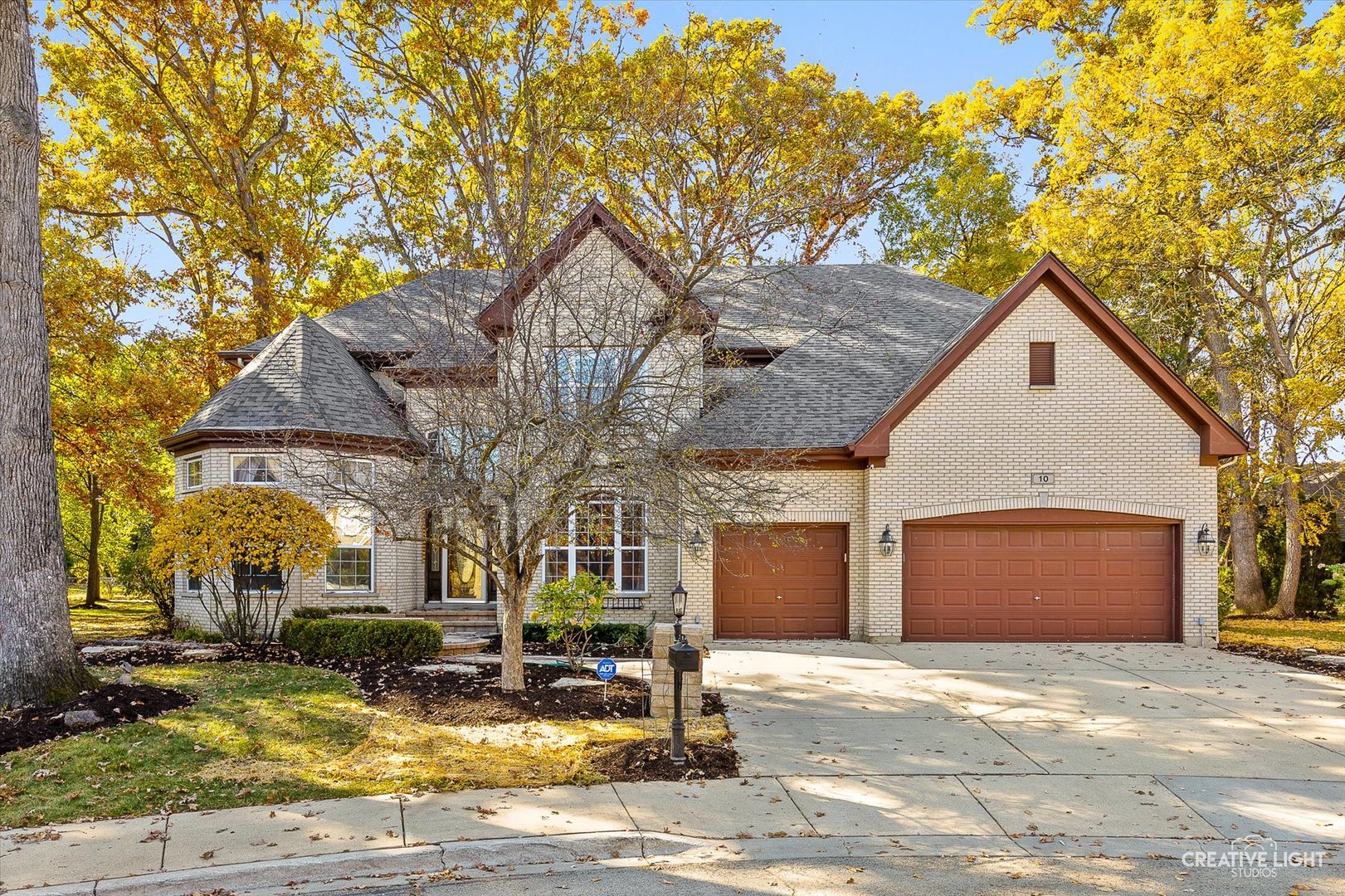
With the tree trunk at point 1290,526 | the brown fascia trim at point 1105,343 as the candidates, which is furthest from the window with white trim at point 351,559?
the tree trunk at point 1290,526

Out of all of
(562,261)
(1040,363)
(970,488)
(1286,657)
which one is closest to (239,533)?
(562,261)

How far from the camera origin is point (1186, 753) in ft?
27.1

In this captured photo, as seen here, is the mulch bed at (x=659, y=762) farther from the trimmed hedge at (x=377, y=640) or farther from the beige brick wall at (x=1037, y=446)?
the beige brick wall at (x=1037, y=446)

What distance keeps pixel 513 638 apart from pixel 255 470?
8446mm

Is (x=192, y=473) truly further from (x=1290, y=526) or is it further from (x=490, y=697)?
(x=1290, y=526)

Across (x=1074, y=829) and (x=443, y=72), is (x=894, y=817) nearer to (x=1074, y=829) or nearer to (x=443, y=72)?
(x=1074, y=829)

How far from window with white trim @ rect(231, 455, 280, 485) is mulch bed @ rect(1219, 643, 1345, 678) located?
1750cm

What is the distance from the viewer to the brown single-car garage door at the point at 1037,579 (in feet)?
51.6

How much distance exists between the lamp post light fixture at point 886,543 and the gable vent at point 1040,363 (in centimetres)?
378

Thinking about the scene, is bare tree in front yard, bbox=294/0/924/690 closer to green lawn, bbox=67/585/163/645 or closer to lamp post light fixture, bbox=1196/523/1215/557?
lamp post light fixture, bbox=1196/523/1215/557

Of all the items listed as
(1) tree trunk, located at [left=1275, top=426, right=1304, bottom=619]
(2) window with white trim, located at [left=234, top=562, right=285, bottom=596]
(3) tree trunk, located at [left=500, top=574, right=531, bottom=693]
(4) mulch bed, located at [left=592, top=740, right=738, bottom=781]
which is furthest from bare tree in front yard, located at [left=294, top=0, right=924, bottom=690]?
(1) tree trunk, located at [left=1275, top=426, right=1304, bottom=619]

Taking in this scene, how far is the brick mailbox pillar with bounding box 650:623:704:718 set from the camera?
368 inches

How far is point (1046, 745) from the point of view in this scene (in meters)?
8.56

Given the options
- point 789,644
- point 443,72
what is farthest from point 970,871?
point 443,72
